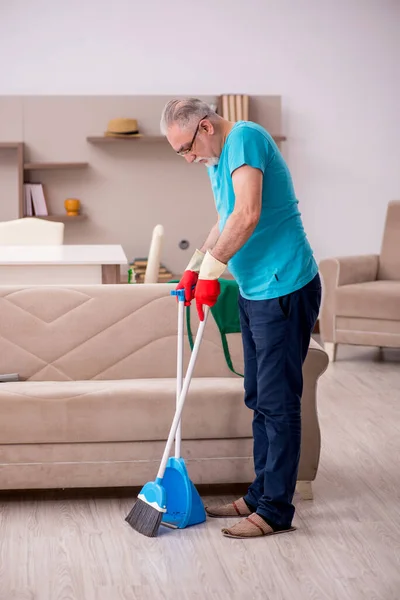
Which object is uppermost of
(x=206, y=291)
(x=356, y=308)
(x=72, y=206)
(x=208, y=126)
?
(x=72, y=206)

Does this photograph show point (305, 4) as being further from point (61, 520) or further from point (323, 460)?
point (61, 520)

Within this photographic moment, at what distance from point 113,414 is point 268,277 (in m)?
0.72

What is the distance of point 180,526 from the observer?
2736 mm

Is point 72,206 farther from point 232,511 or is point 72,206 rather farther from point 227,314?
point 232,511

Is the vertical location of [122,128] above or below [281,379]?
above

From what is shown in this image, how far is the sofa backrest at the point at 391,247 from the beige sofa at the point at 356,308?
187 mm

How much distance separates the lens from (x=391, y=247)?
19.9ft

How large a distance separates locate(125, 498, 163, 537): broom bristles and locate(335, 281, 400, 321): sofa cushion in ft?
9.97

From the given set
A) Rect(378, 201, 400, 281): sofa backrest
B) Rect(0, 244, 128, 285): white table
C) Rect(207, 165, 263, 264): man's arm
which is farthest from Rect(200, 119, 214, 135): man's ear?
Rect(378, 201, 400, 281): sofa backrest

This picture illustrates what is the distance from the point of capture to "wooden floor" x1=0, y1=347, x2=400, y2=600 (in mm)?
2309

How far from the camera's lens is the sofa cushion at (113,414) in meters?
2.89

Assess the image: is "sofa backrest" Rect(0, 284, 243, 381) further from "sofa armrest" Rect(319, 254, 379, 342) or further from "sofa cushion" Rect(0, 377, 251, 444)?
"sofa armrest" Rect(319, 254, 379, 342)

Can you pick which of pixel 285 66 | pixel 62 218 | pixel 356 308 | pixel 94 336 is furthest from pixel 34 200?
pixel 94 336

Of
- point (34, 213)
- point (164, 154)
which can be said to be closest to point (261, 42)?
point (164, 154)
